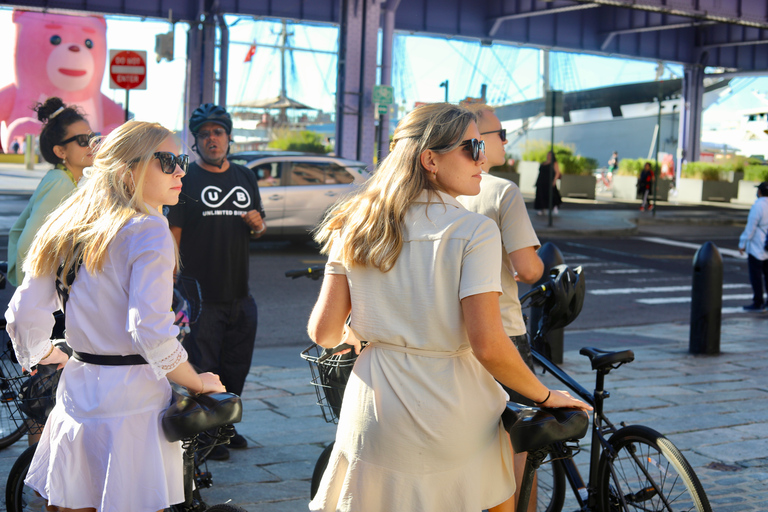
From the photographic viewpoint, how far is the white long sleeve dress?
2332mm

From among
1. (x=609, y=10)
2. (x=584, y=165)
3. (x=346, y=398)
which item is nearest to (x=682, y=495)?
(x=346, y=398)

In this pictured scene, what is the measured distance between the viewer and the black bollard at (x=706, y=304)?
768 centimetres

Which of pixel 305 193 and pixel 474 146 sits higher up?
pixel 474 146

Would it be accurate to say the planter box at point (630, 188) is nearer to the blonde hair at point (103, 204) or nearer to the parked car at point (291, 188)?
the parked car at point (291, 188)

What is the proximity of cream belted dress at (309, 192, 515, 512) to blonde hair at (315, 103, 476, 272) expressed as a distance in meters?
0.04

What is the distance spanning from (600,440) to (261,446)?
2.16m

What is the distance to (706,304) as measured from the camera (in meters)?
7.76

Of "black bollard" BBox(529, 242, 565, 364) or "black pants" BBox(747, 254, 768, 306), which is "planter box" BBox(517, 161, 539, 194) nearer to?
"black pants" BBox(747, 254, 768, 306)

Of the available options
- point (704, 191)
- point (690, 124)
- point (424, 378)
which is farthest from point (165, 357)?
point (690, 124)

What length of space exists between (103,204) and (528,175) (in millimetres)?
34442

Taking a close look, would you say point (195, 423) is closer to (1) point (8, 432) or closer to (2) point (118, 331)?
(2) point (118, 331)

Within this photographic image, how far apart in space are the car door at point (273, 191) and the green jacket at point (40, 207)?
10.5 metres

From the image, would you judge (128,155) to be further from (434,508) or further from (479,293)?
(434,508)

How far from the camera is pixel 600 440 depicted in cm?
326
